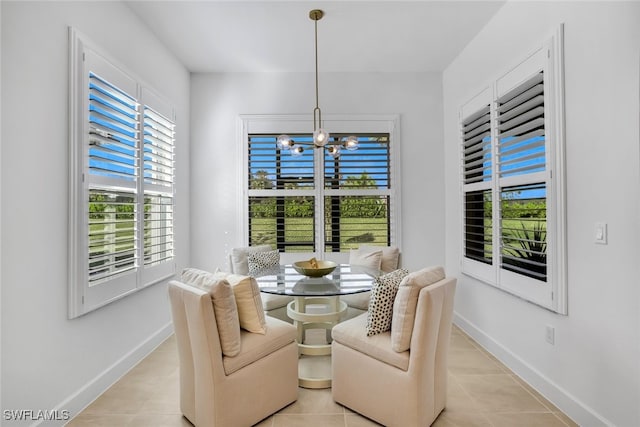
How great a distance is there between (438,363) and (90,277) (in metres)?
2.32

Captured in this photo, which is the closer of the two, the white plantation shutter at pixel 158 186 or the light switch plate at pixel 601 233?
the light switch plate at pixel 601 233

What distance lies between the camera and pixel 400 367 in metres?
1.90

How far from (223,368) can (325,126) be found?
10.1ft

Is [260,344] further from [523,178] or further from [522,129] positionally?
[522,129]

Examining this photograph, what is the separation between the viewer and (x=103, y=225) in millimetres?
2434

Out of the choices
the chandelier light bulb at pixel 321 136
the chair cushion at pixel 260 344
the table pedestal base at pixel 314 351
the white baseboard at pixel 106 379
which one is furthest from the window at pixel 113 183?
the chandelier light bulb at pixel 321 136

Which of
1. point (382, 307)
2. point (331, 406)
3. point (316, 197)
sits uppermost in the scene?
point (316, 197)

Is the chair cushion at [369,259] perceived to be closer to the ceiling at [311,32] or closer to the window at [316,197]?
the window at [316,197]

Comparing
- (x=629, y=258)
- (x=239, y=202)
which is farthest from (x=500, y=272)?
(x=239, y=202)

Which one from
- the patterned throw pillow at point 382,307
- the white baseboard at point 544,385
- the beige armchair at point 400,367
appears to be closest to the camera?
the beige armchair at point 400,367

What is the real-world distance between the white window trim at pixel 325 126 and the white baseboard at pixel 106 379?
153 cm

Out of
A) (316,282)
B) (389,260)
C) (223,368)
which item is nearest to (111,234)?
(223,368)

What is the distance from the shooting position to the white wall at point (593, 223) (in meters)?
1.75

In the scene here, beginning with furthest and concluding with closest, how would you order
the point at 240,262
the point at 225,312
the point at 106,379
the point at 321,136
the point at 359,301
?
the point at 240,262 < the point at 359,301 < the point at 321,136 < the point at 106,379 < the point at 225,312
